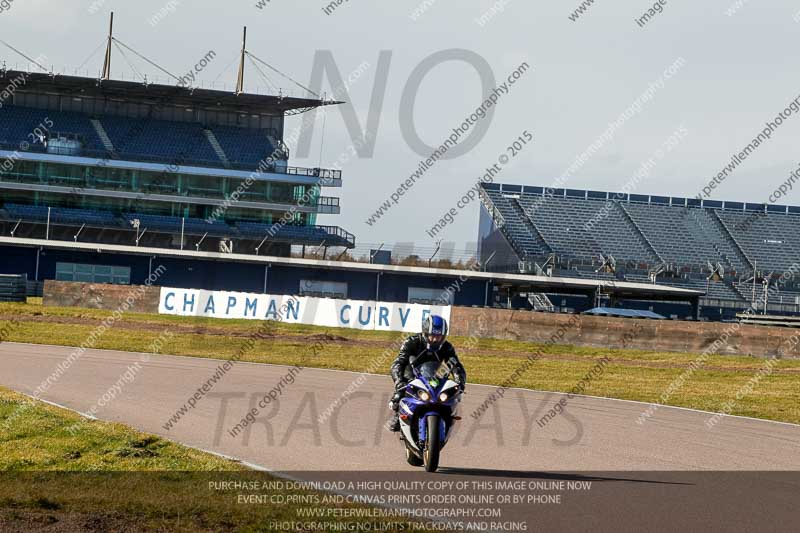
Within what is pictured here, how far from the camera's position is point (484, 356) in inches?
1200

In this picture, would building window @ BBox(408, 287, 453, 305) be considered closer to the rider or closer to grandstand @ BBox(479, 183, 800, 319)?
grandstand @ BBox(479, 183, 800, 319)

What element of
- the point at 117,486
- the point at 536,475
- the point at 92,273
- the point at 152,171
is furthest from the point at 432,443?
the point at 152,171

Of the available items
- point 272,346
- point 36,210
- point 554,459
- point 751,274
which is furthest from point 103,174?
point 554,459

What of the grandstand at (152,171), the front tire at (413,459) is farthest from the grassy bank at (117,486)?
the grandstand at (152,171)

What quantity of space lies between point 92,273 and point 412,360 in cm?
5292

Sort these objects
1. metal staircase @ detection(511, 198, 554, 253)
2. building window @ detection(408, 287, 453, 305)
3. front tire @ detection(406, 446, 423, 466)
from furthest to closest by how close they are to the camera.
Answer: metal staircase @ detection(511, 198, 554, 253)
building window @ detection(408, 287, 453, 305)
front tire @ detection(406, 446, 423, 466)

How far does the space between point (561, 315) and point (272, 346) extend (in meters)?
8.56

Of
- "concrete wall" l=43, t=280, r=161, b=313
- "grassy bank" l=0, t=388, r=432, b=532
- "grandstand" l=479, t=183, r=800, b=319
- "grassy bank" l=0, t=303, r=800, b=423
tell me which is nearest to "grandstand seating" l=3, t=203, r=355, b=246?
"grandstand" l=479, t=183, r=800, b=319

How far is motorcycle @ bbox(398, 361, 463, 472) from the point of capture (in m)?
10.7

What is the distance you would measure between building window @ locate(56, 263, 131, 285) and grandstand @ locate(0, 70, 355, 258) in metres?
7.77

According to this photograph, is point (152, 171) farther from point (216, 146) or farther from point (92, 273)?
point (92, 273)

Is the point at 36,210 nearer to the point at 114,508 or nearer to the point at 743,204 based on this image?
the point at 743,204

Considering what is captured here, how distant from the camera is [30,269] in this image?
203 feet

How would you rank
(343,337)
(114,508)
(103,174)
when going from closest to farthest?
1. (114,508)
2. (343,337)
3. (103,174)
